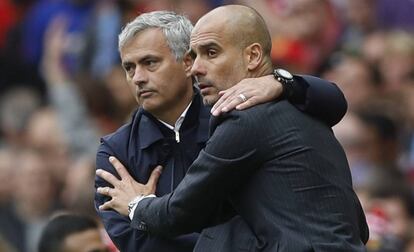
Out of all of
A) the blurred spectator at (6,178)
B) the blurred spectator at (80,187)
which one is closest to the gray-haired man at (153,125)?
the blurred spectator at (80,187)

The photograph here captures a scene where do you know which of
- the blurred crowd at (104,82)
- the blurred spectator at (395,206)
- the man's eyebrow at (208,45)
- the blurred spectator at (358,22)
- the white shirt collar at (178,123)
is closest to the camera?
the man's eyebrow at (208,45)

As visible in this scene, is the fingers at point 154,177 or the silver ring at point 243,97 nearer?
the silver ring at point 243,97

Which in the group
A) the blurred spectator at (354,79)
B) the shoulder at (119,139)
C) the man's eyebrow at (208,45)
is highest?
the man's eyebrow at (208,45)

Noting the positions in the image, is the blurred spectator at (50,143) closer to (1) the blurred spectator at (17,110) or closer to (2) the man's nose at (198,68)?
(1) the blurred spectator at (17,110)

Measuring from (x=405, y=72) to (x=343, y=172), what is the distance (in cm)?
568

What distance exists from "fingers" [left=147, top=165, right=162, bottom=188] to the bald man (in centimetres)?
30

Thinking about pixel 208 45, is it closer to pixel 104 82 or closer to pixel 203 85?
pixel 203 85

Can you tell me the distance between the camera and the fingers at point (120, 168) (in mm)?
6805

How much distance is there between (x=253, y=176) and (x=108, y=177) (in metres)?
0.83

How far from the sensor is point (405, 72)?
38.9 ft

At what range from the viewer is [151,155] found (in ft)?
22.5

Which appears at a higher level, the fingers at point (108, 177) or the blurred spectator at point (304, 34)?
the fingers at point (108, 177)

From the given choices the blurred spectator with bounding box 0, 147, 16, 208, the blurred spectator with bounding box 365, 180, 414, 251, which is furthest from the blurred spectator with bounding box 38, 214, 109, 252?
the blurred spectator with bounding box 0, 147, 16, 208

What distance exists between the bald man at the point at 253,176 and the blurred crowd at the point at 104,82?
4175 mm
